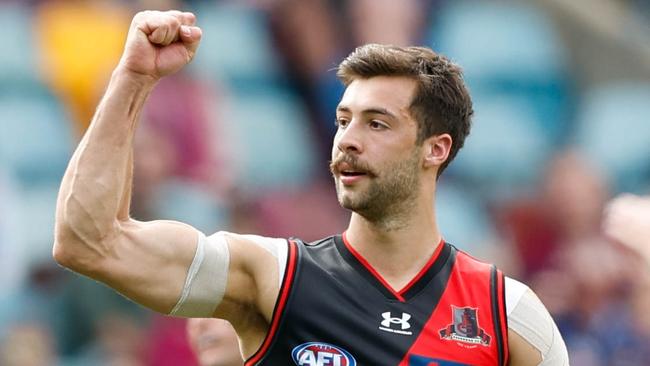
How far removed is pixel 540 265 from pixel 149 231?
619cm

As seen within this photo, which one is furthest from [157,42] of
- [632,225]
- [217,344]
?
[217,344]

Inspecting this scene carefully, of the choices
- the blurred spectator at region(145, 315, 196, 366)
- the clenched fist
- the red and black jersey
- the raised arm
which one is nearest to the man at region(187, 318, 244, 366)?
the red and black jersey

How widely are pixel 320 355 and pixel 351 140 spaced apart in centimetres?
72

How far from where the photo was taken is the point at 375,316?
4.52 metres

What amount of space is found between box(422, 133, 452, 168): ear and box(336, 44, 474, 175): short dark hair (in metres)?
0.02

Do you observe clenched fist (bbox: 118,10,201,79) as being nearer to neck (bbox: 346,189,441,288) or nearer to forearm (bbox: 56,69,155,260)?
forearm (bbox: 56,69,155,260)

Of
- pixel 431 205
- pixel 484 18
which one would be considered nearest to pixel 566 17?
pixel 484 18

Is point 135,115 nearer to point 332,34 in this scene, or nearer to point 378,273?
point 378,273

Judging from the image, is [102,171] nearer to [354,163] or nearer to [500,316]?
[354,163]

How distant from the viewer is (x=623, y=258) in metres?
9.60

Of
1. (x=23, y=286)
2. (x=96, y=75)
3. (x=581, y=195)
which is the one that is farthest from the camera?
(x=581, y=195)

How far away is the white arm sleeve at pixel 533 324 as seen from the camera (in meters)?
4.59

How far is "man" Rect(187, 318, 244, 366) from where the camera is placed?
5.64 m

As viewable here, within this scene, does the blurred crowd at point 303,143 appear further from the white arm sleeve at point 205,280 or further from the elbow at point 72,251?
the elbow at point 72,251
